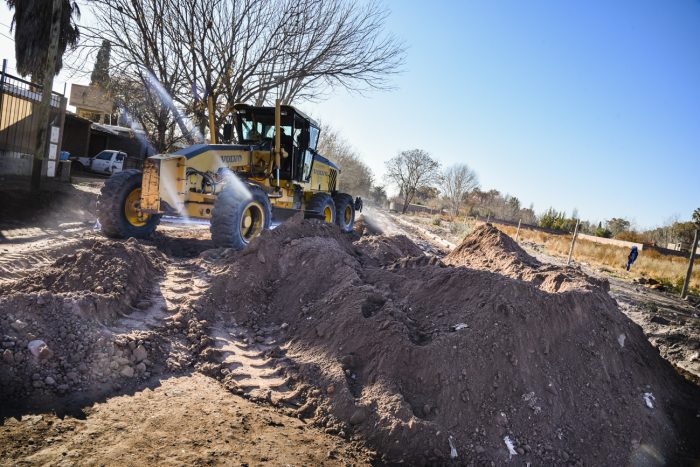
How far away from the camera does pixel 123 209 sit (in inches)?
284

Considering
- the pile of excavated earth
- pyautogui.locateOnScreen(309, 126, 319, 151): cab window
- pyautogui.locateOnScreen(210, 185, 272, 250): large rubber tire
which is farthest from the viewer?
pyautogui.locateOnScreen(309, 126, 319, 151): cab window

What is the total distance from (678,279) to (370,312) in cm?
1393

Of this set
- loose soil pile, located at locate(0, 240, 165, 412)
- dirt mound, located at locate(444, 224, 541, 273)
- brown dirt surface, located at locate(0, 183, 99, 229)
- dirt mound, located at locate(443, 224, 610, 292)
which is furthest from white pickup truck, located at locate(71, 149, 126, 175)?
loose soil pile, located at locate(0, 240, 165, 412)

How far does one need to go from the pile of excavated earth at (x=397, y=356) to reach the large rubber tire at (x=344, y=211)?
257 inches

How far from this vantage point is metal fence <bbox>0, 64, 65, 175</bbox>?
1314 centimetres

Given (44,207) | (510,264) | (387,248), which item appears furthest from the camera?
(44,207)

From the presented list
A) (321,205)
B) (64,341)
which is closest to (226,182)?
(321,205)

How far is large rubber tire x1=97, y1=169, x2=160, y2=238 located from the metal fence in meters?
7.77

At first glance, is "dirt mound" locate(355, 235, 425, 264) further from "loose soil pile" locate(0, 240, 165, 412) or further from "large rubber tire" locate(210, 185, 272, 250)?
"loose soil pile" locate(0, 240, 165, 412)

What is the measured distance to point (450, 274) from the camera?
489 centimetres

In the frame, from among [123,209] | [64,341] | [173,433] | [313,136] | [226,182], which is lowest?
[173,433]

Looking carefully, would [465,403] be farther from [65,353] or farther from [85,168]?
[85,168]

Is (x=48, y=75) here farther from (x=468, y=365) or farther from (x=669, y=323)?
(x=669, y=323)

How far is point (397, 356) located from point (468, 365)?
56 cm
